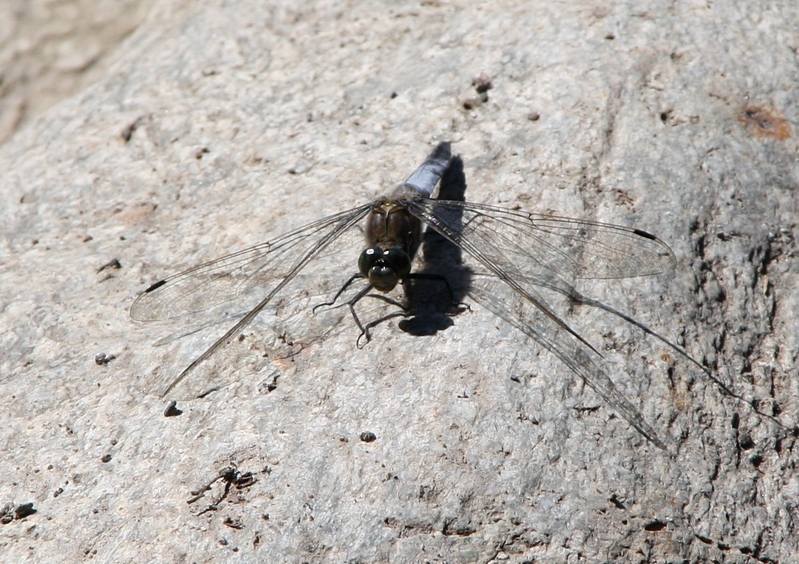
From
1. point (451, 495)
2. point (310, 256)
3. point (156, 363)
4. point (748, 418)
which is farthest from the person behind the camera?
point (310, 256)

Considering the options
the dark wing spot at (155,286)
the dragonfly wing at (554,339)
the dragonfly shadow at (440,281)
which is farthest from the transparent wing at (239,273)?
the dragonfly wing at (554,339)

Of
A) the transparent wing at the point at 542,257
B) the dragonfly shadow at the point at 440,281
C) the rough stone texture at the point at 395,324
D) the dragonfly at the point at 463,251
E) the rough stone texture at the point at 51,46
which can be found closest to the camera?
the rough stone texture at the point at 395,324

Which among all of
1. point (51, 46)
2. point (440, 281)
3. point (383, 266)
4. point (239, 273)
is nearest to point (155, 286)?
point (239, 273)

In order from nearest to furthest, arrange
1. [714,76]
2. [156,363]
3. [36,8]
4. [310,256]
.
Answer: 1. [156,363]
2. [310,256]
3. [714,76]
4. [36,8]

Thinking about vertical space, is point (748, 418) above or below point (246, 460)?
below

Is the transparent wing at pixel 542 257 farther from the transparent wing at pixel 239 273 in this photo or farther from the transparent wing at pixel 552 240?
the transparent wing at pixel 239 273

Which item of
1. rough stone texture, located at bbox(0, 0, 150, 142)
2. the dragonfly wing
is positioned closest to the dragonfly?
the dragonfly wing

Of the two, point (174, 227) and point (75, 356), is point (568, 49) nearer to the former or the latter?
point (174, 227)

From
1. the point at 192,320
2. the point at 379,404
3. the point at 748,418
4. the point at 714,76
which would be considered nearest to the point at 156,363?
the point at 192,320
